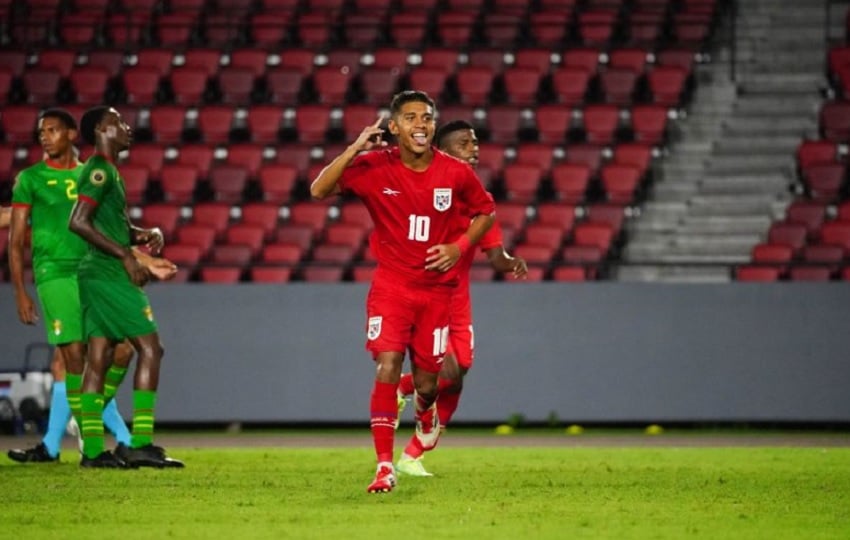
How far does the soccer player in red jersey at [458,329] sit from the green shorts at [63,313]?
2203mm

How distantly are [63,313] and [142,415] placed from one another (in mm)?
924

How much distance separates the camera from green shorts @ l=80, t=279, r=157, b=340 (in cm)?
1008

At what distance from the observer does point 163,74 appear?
2131 centimetres

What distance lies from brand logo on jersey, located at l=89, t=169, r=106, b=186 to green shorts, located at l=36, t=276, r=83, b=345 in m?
0.86

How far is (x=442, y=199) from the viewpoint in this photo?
28.1 feet

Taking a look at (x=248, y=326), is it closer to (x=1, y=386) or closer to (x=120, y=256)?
(x=1, y=386)

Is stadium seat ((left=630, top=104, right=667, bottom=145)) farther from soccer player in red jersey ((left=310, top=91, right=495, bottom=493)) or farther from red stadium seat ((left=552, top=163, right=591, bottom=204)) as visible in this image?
soccer player in red jersey ((left=310, top=91, right=495, bottom=493))

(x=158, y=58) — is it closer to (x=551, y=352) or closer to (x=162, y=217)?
(x=162, y=217)

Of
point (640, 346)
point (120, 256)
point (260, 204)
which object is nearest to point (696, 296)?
point (640, 346)

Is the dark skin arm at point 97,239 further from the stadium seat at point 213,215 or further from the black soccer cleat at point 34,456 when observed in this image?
the stadium seat at point 213,215

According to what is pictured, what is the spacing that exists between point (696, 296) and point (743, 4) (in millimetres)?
7287

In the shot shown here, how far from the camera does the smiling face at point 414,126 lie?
27.7ft

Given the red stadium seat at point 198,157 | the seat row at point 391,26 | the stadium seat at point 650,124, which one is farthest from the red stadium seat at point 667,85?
the red stadium seat at point 198,157

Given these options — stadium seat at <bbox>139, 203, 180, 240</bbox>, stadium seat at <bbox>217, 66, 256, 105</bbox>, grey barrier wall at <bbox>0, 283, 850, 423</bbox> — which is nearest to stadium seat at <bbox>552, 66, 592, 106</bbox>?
stadium seat at <bbox>217, 66, 256, 105</bbox>
